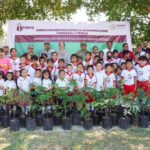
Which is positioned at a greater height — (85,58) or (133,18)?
(133,18)

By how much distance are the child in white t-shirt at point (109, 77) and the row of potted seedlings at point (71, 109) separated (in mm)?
793

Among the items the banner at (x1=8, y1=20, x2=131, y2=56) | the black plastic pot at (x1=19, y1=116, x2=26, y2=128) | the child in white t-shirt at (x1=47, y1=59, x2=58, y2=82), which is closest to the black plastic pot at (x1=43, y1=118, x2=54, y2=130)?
the black plastic pot at (x1=19, y1=116, x2=26, y2=128)

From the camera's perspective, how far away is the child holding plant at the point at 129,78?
7934mm

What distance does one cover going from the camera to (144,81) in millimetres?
8211

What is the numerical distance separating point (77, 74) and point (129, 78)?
124 cm

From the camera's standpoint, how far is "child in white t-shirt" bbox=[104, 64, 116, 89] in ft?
25.3

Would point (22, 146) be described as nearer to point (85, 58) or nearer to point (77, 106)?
point (77, 106)

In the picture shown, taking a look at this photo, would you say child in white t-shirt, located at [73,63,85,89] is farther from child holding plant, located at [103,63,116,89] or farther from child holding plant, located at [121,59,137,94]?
child holding plant, located at [121,59,137,94]

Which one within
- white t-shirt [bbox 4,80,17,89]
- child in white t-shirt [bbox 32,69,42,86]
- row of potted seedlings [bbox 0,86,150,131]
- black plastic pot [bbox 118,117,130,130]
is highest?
child in white t-shirt [bbox 32,69,42,86]

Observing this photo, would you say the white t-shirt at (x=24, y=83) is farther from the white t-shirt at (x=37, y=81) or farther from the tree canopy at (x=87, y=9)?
the tree canopy at (x=87, y=9)

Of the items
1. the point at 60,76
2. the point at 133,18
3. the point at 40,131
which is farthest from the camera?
the point at 133,18

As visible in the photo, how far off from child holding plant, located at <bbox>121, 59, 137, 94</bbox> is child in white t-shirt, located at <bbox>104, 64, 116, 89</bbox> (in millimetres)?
327

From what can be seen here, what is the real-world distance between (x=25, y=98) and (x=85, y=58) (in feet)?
9.45

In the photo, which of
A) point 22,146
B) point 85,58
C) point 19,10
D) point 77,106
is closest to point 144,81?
point 85,58
